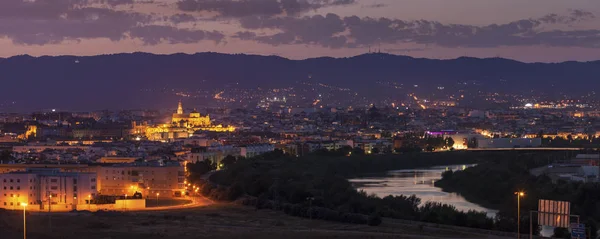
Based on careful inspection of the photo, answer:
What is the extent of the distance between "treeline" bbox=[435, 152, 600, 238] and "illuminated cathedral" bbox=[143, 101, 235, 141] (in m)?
37.0

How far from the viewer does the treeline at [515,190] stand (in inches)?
1390

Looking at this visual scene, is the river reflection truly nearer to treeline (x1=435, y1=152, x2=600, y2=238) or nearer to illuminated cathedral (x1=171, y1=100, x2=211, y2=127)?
treeline (x1=435, y1=152, x2=600, y2=238)

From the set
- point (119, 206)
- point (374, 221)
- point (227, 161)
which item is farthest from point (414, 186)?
point (374, 221)

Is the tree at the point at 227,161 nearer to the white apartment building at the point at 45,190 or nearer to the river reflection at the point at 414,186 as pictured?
the river reflection at the point at 414,186

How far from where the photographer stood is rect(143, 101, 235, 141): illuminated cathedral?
97400 millimetres

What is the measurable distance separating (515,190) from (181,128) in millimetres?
65271

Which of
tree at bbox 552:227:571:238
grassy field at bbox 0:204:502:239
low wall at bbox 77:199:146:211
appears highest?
low wall at bbox 77:199:146:211

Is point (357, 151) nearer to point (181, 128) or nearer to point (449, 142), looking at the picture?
point (449, 142)

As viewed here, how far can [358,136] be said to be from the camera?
9925cm

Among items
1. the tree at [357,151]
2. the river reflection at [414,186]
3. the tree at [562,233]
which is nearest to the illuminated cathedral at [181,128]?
the tree at [357,151]

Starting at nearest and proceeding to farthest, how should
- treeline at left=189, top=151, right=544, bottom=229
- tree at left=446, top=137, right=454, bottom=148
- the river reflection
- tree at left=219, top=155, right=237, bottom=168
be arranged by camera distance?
treeline at left=189, top=151, right=544, bottom=229 < the river reflection < tree at left=219, top=155, right=237, bottom=168 < tree at left=446, top=137, right=454, bottom=148

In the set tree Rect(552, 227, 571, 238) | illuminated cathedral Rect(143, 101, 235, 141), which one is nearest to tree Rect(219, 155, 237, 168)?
tree Rect(552, 227, 571, 238)

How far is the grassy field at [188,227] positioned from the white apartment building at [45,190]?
3.25m

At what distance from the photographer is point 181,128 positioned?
4220 inches
